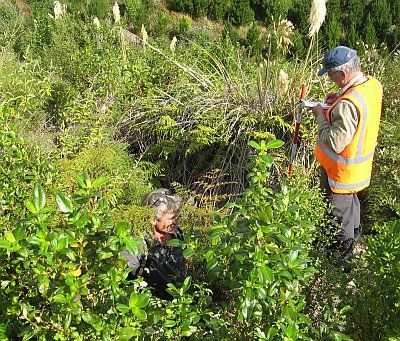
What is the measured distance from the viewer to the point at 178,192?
4762mm

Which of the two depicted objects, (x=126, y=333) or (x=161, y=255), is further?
(x=161, y=255)

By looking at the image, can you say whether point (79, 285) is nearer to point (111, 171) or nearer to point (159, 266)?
point (159, 266)

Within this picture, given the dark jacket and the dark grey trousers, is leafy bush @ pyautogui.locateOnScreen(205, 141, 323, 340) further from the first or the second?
the dark grey trousers

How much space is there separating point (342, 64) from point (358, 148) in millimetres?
522

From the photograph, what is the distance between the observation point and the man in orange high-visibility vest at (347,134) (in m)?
3.62

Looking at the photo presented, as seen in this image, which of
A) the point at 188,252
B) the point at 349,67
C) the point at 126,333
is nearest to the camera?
the point at 126,333

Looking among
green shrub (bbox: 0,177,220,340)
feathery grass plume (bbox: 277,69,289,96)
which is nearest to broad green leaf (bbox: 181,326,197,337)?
green shrub (bbox: 0,177,220,340)

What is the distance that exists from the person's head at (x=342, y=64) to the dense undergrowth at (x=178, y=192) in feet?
2.47

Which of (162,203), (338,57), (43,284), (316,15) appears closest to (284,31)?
(316,15)

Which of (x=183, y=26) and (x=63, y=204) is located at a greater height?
(x=63, y=204)

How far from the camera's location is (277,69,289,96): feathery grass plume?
4910 mm

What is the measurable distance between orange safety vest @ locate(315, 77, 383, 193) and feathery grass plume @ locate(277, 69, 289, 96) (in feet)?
3.85

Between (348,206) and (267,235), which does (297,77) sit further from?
(267,235)

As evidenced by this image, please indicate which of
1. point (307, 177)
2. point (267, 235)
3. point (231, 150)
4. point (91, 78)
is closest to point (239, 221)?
point (267, 235)
